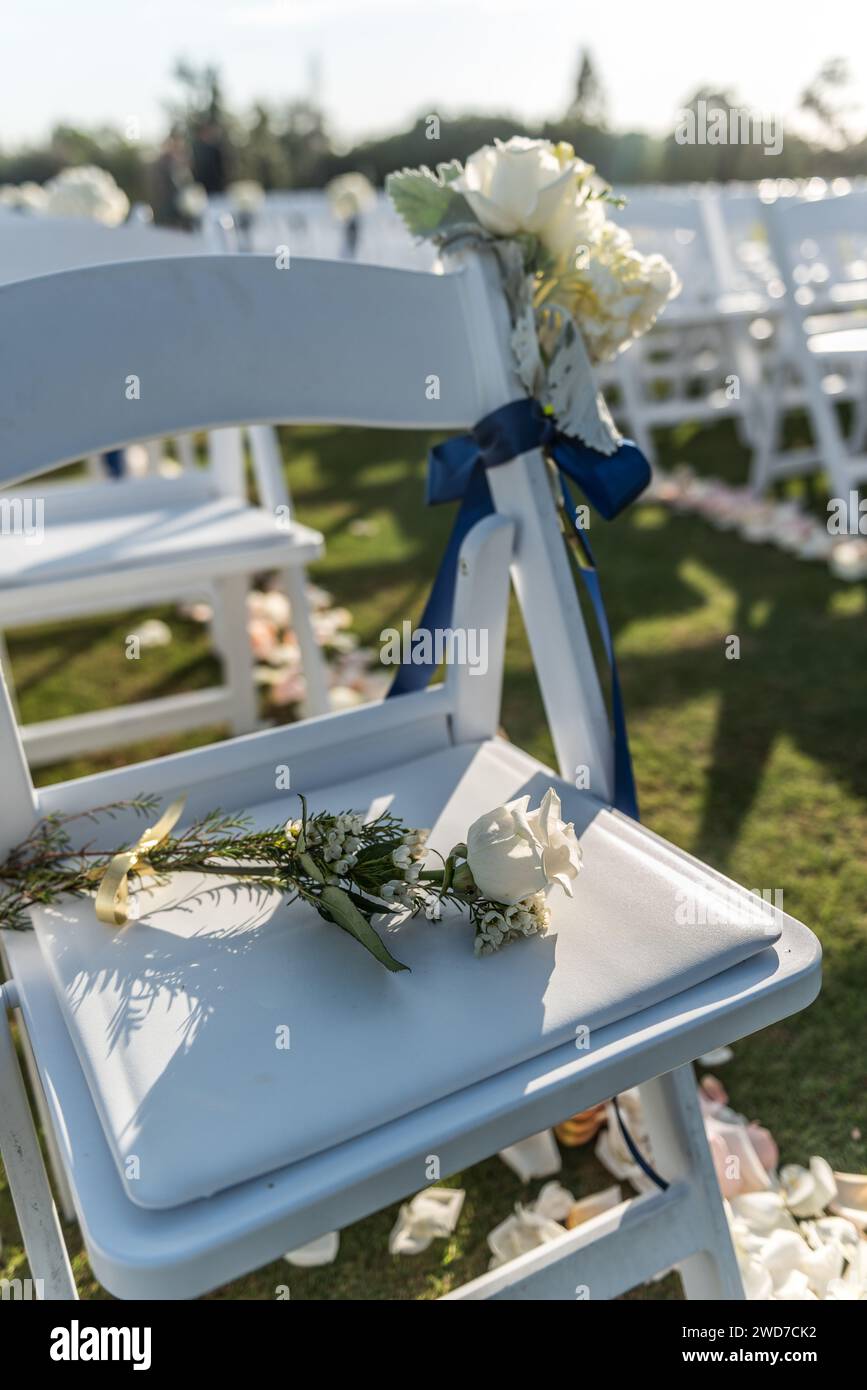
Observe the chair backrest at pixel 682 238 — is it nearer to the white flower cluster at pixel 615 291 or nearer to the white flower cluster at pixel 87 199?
the white flower cluster at pixel 87 199

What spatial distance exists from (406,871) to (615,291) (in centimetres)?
58

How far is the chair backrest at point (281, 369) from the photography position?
901 millimetres

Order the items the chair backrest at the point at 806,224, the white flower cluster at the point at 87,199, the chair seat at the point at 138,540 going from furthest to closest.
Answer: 1. the chair backrest at the point at 806,224
2. the white flower cluster at the point at 87,199
3. the chair seat at the point at 138,540

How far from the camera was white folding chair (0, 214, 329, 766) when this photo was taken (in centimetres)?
177

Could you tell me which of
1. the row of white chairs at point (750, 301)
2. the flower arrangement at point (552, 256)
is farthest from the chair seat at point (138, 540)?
the row of white chairs at point (750, 301)

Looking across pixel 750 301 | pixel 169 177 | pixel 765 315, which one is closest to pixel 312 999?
pixel 765 315

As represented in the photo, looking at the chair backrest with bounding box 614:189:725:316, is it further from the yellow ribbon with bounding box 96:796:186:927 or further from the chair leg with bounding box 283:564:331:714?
the yellow ribbon with bounding box 96:796:186:927

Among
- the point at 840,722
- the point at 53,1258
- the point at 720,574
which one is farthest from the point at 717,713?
the point at 53,1258

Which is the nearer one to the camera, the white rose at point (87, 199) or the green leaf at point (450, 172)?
the green leaf at point (450, 172)

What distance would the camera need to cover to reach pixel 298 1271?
1271 mm

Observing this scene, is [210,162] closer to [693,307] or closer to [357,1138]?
[693,307]

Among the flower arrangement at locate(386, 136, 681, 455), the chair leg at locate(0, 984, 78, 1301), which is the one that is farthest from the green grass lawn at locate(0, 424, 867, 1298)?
the flower arrangement at locate(386, 136, 681, 455)

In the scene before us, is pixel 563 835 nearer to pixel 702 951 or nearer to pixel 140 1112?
pixel 702 951

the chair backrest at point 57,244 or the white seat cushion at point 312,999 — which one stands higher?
the chair backrest at point 57,244
